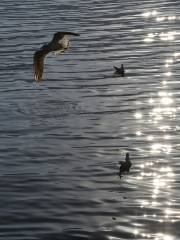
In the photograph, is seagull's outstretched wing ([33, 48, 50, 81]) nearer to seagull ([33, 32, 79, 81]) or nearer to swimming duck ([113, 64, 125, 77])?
seagull ([33, 32, 79, 81])

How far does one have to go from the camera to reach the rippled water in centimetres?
2111

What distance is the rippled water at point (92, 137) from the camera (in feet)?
69.3

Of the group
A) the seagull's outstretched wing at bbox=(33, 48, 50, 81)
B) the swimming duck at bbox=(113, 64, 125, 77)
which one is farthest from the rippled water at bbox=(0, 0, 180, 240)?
the seagull's outstretched wing at bbox=(33, 48, 50, 81)

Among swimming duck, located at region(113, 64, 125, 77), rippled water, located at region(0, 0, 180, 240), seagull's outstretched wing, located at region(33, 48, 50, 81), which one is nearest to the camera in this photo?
rippled water, located at region(0, 0, 180, 240)

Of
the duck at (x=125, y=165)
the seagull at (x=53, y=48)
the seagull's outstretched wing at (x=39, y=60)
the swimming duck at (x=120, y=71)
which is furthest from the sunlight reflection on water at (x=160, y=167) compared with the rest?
the seagull at (x=53, y=48)

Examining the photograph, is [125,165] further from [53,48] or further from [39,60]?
[53,48]

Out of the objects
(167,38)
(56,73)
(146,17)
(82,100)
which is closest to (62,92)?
(82,100)

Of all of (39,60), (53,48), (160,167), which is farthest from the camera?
(160,167)

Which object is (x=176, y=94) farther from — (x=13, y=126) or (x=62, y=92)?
(x=13, y=126)

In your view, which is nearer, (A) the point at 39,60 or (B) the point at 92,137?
(A) the point at 39,60

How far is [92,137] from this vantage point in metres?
29.0

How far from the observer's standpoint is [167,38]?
4962 centimetres

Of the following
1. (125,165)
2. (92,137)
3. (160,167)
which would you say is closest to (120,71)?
(92,137)

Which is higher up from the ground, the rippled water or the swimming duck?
the swimming duck
